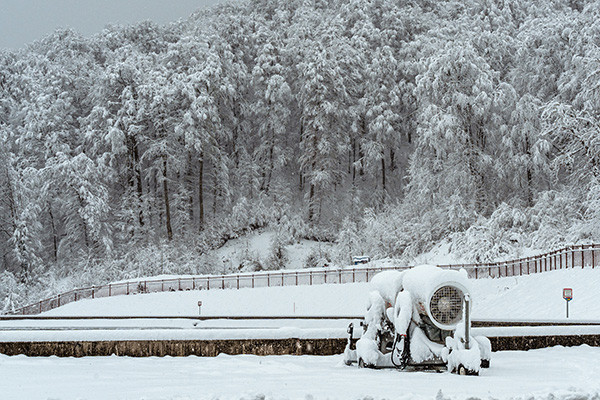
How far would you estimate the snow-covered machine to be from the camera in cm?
1266

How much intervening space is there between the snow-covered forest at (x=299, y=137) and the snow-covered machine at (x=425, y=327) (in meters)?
28.2

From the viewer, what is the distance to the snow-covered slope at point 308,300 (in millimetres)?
31734

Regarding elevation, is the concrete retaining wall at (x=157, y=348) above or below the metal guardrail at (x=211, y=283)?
above

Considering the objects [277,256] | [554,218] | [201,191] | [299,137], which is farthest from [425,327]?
[299,137]

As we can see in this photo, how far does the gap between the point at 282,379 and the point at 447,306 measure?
319 centimetres

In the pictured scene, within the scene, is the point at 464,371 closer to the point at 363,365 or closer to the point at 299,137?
the point at 363,365

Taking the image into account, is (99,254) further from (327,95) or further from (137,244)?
(327,95)

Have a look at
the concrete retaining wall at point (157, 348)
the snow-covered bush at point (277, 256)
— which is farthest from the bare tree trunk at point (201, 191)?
the concrete retaining wall at point (157, 348)

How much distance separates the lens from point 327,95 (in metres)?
64.1

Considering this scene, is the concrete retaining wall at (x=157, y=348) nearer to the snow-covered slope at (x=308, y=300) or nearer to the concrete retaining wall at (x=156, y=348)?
the concrete retaining wall at (x=156, y=348)

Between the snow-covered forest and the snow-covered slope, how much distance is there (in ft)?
20.8

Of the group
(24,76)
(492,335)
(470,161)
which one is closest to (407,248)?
(470,161)

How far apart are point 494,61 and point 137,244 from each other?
31823 mm

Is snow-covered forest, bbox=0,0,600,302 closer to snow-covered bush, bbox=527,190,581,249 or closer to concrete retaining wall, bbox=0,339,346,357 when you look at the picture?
snow-covered bush, bbox=527,190,581,249
